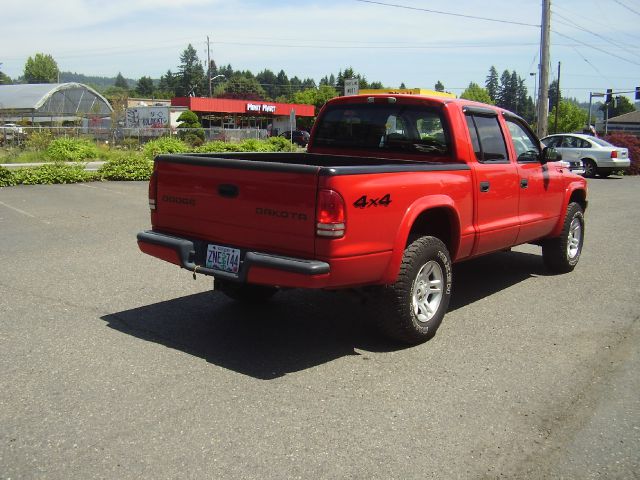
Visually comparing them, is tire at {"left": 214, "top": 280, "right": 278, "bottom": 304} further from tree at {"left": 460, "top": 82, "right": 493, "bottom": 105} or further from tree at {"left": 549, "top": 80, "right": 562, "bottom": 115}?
tree at {"left": 460, "top": 82, "right": 493, "bottom": 105}

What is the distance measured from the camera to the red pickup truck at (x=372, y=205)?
4.32 meters

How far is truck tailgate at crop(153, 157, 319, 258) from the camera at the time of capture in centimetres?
433

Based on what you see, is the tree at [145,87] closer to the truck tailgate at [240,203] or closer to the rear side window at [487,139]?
the rear side window at [487,139]

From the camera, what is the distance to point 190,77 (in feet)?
545

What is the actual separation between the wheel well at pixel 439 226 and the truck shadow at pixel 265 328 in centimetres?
87

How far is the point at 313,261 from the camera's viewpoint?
429 centimetres

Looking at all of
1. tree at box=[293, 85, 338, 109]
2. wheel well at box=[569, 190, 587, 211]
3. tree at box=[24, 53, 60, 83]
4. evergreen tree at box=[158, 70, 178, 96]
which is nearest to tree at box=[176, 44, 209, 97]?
evergreen tree at box=[158, 70, 178, 96]

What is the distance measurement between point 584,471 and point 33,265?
6.46 meters

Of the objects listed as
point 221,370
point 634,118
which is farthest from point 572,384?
point 634,118

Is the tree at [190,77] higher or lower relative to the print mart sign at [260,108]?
higher

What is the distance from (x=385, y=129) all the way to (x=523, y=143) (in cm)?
177

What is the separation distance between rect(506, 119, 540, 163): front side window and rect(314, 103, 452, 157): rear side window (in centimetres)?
123

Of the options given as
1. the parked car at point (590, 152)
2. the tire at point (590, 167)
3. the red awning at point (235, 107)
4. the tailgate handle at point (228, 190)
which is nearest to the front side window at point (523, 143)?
the tailgate handle at point (228, 190)

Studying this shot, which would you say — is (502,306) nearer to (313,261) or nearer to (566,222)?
(566,222)
